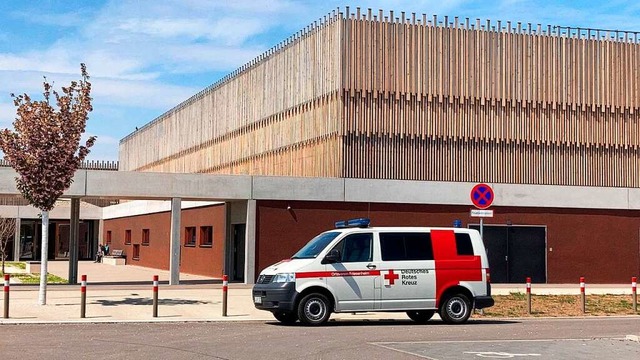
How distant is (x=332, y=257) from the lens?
19438mm

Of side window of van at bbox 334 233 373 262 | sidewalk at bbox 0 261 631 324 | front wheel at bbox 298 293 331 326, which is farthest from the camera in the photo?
sidewalk at bbox 0 261 631 324

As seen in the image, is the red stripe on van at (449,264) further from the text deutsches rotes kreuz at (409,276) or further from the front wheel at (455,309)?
the text deutsches rotes kreuz at (409,276)

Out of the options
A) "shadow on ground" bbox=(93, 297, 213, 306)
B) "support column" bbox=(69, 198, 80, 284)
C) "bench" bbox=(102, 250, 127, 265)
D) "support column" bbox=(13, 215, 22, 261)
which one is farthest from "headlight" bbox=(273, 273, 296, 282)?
"support column" bbox=(13, 215, 22, 261)

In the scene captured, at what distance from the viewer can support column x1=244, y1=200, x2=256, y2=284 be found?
33.6 m

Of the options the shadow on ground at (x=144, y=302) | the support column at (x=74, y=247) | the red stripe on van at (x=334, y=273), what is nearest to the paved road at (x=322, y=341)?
the red stripe on van at (x=334, y=273)

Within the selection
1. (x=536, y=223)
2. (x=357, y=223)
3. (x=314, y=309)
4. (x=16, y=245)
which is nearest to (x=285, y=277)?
(x=314, y=309)

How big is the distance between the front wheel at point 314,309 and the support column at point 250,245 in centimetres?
1434

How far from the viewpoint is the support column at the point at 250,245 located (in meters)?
33.6

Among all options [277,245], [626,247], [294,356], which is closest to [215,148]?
[277,245]

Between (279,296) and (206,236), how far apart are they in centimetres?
2380

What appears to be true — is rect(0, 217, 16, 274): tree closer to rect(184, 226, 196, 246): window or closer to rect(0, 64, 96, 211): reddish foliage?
rect(184, 226, 196, 246): window

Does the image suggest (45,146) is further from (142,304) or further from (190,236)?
(190,236)

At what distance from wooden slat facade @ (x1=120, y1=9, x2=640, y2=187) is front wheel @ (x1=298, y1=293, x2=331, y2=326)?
1646cm

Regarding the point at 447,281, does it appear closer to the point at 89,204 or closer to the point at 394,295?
the point at 394,295
